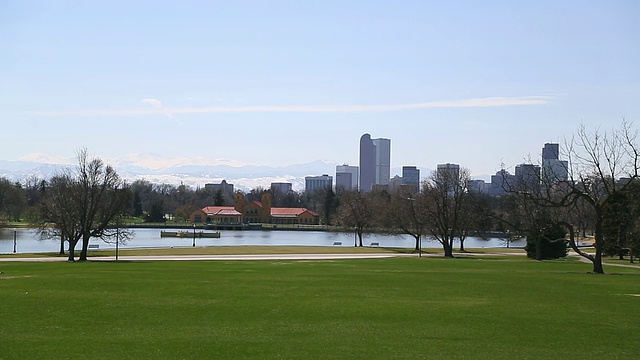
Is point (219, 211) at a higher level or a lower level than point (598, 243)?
higher

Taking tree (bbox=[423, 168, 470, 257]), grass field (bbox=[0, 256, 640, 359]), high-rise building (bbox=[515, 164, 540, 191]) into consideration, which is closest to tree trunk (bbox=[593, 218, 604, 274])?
high-rise building (bbox=[515, 164, 540, 191])

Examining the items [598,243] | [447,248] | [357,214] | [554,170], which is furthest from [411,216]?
[598,243]

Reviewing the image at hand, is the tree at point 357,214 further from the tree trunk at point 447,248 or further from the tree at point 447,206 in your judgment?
the tree trunk at point 447,248

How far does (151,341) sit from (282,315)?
194 inches

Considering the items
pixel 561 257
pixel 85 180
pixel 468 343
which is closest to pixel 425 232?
pixel 561 257

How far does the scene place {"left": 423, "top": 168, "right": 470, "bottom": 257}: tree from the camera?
75.0m

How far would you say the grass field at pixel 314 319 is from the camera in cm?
1488

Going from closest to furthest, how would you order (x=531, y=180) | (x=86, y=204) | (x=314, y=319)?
(x=314, y=319) → (x=86, y=204) → (x=531, y=180)

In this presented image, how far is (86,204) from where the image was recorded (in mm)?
59156

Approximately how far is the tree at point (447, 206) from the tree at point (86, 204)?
105 ft

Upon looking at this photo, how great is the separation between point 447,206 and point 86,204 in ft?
122

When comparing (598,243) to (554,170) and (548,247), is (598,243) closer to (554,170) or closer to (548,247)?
(554,170)

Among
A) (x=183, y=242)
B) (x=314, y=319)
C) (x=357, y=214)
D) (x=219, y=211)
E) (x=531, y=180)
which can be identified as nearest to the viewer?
(x=314, y=319)

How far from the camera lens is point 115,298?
77.5ft
